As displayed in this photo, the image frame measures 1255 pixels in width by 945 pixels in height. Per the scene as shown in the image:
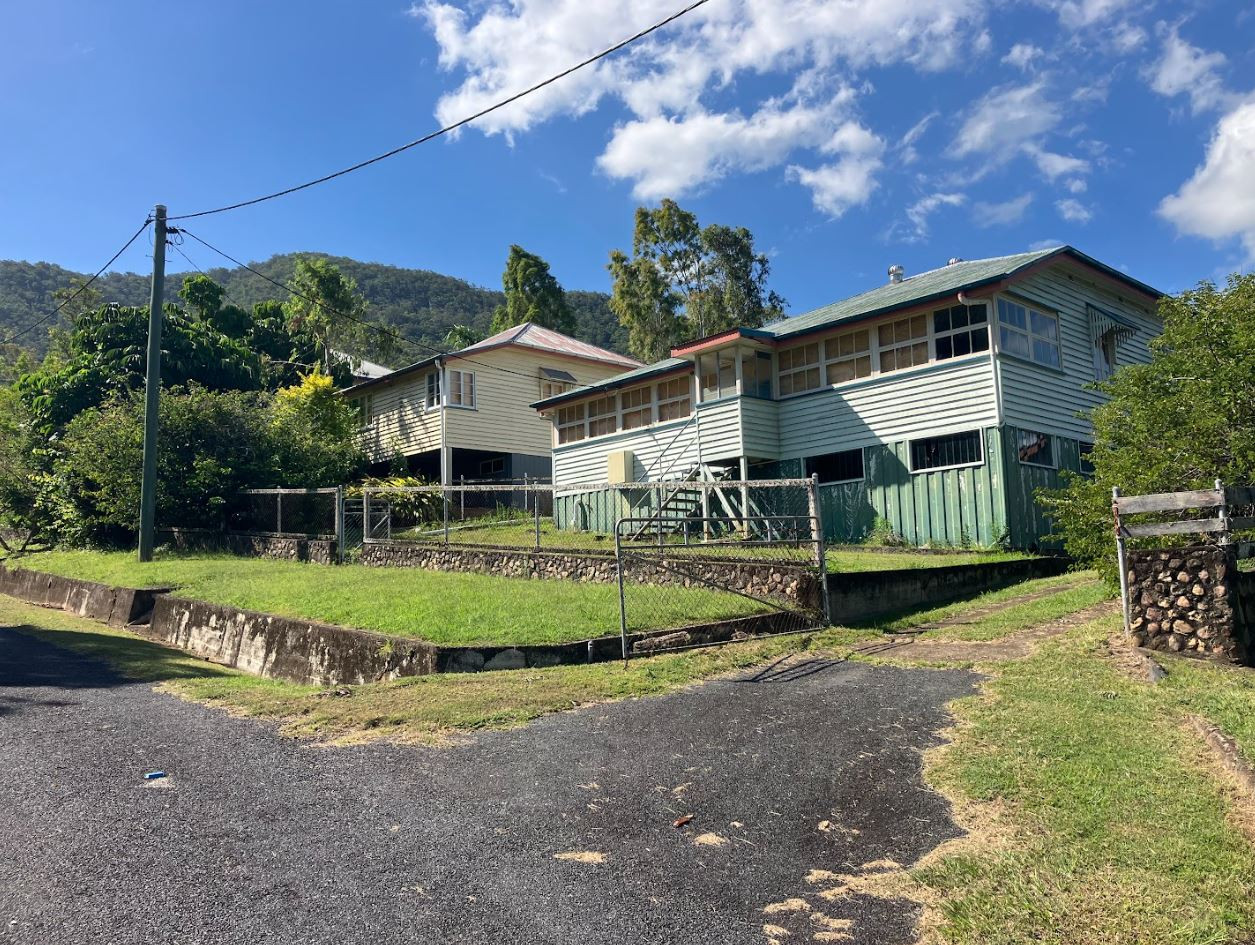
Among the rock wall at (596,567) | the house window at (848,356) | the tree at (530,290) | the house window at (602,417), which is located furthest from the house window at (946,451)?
the tree at (530,290)

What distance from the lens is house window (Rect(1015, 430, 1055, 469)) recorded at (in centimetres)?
1694

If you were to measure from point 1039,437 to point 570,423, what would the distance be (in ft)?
43.7

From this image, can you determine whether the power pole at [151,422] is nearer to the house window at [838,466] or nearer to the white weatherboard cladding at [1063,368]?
the house window at [838,466]

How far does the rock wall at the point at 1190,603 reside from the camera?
25.3ft

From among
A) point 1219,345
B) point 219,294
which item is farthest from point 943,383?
point 219,294

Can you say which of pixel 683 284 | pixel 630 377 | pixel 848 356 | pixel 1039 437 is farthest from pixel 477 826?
pixel 683 284

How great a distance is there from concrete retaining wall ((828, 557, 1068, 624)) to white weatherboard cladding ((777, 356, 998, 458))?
3.22 metres

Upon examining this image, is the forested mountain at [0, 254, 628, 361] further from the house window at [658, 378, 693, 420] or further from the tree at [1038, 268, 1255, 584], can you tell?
the tree at [1038, 268, 1255, 584]

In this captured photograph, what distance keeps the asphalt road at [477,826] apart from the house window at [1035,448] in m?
11.1

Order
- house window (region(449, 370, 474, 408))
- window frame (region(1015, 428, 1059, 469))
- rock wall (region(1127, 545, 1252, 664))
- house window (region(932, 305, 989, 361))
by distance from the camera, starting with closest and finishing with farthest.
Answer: rock wall (region(1127, 545, 1252, 664))
window frame (region(1015, 428, 1059, 469))
house window (region(932, 305, 989, 361))
house window (region(449, 370, 474, 408))

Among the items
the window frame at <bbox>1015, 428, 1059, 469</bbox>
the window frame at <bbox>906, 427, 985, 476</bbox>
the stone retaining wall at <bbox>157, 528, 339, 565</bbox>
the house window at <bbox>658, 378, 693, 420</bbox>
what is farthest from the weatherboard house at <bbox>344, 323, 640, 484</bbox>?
the window frame at <bbox>1015, 428, 1059, 469</bbox>

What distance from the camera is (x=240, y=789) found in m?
5.11

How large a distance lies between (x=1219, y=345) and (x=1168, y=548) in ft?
9.14

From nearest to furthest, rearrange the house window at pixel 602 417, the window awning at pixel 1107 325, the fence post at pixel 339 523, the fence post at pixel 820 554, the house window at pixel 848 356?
1. the fence post at pixel 820 554
2. the fence post at pixel 339 523
3. the house window at pixel 848 356
4. the window awning at pixel 1107 325
5. the house window at pixel 602 417
